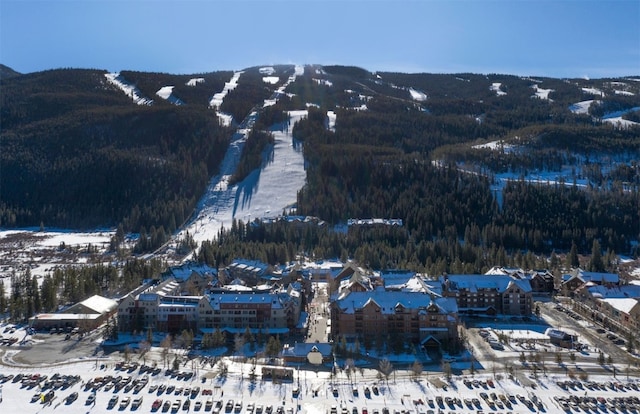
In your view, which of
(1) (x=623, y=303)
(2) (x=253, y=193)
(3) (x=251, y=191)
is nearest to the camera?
(1) (x=623, y=303)

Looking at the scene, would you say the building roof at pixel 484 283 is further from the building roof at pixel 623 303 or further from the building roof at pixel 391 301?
the building roof at pixel 391 301

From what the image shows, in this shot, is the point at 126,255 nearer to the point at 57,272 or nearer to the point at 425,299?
the point at 57,272

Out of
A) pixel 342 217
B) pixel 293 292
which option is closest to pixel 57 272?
pixel 293 292

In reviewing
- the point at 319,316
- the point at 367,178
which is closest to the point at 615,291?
the point at 319,316

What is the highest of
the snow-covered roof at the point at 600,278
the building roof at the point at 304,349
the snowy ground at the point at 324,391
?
the snow-covered roof at the point at 600,278

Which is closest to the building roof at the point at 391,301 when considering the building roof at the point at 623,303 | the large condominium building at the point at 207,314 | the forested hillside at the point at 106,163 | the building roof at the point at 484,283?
the large condominium building at the point at 207,314

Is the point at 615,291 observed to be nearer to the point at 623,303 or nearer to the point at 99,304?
the point at 623,303

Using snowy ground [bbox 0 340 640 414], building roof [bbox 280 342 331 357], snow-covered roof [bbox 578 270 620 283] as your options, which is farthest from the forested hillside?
snow-covered roof [bbox 578 270 620 283]

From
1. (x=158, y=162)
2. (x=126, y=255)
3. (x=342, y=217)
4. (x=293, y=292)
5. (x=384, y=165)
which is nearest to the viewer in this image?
(x=293, y=292)
